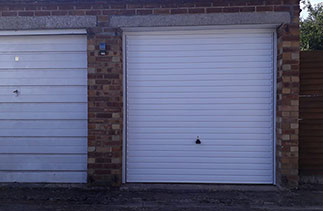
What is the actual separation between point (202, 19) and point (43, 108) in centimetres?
321

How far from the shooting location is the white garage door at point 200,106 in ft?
19.7

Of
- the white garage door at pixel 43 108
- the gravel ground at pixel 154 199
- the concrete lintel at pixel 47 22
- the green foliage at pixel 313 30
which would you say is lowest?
the gravel ground at pixel 154 199

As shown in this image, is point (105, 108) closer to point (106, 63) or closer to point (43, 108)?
point (106, 63)

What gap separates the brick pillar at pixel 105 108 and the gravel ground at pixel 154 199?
38 centimetres

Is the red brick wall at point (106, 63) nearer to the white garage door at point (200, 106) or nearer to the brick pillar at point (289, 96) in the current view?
the brick pillar at point (289, 96)

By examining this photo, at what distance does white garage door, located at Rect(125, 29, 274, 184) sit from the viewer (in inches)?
237

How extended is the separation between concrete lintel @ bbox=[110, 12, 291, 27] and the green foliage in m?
5.15

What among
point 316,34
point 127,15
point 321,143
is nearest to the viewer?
point 127,15

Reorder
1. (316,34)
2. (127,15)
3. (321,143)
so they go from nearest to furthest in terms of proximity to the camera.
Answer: (127,15)
(321,143)
(316,34)

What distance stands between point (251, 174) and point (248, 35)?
245 cm

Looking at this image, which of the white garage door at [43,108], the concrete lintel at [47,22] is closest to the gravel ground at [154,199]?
the white garage door at [43,108]

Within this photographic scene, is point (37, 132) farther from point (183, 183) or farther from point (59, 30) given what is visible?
point (183, 183)

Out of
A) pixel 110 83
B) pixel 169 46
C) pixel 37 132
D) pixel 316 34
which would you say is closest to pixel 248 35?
pixel 169 46

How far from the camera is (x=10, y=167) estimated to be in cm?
616
